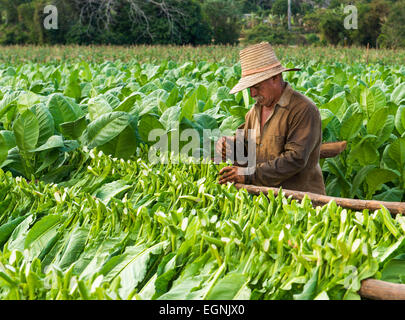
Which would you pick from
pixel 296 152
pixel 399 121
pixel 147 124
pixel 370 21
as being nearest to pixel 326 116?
pixel 399 121

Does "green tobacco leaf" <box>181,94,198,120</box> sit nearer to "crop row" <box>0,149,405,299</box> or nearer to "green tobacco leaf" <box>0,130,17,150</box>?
"green tobacco leaf" <box>0,130,17,150</box>

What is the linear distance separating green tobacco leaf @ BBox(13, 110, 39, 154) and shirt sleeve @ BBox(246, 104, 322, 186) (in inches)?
68.5

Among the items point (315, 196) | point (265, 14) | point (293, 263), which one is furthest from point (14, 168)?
point (265, 14)

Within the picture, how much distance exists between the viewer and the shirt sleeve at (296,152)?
3.37 meters

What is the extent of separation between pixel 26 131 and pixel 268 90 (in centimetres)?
185

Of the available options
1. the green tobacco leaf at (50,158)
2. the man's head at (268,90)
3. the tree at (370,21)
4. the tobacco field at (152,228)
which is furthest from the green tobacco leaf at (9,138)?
the tree at (370,21)

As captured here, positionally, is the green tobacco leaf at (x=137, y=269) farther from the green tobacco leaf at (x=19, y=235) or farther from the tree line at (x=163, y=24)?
the tree line at (x=163, y=24)

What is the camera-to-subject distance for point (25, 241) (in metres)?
2.35

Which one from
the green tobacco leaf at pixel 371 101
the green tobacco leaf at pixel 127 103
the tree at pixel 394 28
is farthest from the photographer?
the tree at pixel 394 28

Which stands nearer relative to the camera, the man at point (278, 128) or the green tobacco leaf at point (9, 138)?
the man at point (278, 128)

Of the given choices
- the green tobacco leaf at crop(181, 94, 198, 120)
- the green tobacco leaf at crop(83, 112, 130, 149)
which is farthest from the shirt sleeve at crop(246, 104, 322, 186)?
the green tobacco leaf at crop(181, 94, 198, 120)

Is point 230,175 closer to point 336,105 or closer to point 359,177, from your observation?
point 359,177

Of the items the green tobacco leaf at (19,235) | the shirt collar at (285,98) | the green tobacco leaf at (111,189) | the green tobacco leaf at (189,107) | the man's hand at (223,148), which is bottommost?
the green tobacco leaf at (19,235)

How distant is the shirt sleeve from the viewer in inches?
133
